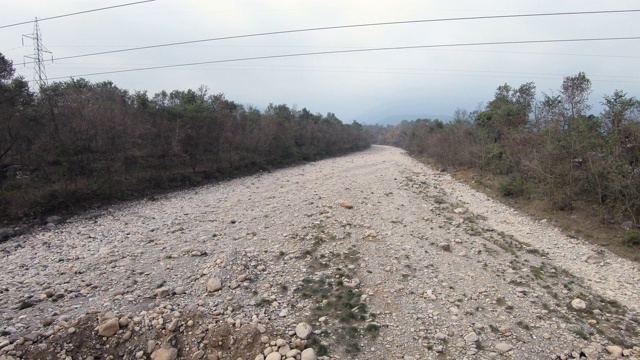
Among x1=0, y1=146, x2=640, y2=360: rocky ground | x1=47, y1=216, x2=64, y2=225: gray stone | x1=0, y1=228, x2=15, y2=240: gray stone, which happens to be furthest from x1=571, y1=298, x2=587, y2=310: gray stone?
x1=47, y1=216, x2=64, y2=225: gray stone

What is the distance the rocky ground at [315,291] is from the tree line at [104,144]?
4.57 m

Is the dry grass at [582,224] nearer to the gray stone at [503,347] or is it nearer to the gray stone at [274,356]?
the gray stone at [503,347]

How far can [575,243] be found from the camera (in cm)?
1080

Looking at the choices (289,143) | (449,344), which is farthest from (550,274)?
(289,143)

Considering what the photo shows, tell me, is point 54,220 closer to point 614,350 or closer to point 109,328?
point 109,328

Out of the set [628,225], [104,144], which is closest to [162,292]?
[628,225]

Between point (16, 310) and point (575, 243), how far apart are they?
1438 cm

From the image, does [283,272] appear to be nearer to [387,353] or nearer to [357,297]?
[357,297]

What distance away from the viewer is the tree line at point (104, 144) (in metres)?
15.8

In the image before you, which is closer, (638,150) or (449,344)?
(449,344)

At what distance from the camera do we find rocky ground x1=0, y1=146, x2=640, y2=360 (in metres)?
5.49

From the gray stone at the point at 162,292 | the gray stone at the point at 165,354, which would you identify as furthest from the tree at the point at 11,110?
the gray stone at the point at 165,354

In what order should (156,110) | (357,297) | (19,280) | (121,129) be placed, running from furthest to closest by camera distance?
1. (156,110)
2. (121,129)
3. (19,280)
4. (357,297)

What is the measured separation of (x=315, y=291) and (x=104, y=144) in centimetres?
1768
